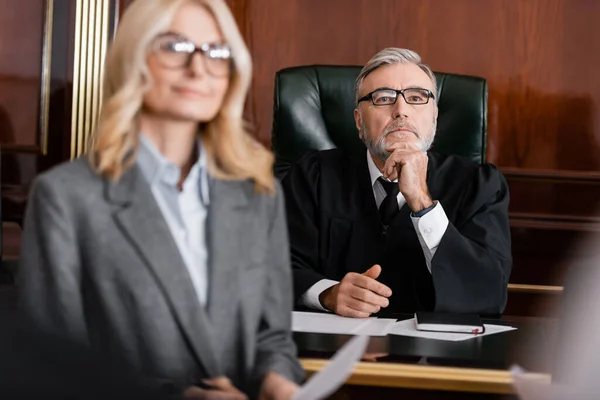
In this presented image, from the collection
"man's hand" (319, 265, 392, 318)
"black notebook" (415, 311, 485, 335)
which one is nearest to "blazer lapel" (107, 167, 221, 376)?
"black notebook" (415, 311, 485, 335)

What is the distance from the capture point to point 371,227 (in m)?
2.74

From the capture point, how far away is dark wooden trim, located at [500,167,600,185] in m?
3.89

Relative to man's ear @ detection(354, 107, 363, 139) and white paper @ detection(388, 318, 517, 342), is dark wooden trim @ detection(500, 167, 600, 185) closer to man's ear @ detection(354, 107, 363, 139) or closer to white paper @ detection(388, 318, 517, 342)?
man's ear @ detection(354, 107, 363, 139)

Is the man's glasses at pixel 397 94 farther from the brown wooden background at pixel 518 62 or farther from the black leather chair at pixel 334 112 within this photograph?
the brown wooden background at pixel 518 62

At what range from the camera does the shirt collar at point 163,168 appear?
4.15 ft

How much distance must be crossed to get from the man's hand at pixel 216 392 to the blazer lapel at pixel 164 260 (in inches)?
0.8

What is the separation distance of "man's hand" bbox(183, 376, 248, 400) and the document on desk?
30.5 inches

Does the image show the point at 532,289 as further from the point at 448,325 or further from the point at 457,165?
the point at 448,325

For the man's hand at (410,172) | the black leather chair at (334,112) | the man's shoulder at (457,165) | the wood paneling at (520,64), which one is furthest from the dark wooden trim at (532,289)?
the man's hand at (410,172)

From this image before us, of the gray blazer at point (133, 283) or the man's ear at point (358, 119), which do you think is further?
the man's ear at point (358, 119)

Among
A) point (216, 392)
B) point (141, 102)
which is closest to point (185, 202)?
point (141, 102)

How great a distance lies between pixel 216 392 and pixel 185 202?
0.87 ft

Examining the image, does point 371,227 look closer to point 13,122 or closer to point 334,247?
point 334,247

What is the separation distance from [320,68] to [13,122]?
148 centimetres
